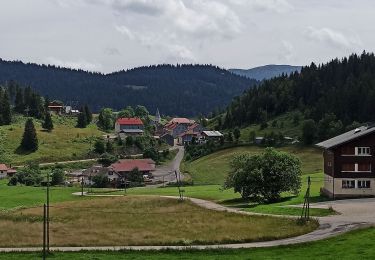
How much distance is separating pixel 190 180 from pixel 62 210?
177 ft

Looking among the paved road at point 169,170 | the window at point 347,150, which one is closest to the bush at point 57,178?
the paved road at point 169,170

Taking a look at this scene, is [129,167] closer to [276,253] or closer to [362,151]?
[362,151]

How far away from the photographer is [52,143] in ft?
537

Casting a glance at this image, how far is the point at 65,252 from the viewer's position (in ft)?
130

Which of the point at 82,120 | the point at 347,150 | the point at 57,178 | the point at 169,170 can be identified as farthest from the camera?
the point at 82,120

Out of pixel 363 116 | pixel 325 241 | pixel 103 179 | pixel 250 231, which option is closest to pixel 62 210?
pixel 250 231

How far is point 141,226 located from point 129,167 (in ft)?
254

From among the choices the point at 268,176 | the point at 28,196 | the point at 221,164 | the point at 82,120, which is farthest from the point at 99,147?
the point at 268,176

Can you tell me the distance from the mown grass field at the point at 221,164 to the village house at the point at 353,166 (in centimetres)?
4238

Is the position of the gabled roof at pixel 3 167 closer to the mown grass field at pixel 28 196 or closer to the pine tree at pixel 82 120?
the mown grass field at pixel 28 196

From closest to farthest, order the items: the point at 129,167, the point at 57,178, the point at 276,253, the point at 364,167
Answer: the point at 276,253 → the point at 364,167 → the point at 57,178 → the point at 129,167

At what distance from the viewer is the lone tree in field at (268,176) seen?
7106 cm

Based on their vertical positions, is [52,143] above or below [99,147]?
above

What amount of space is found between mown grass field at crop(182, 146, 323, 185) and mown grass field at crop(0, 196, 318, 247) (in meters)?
52.2
